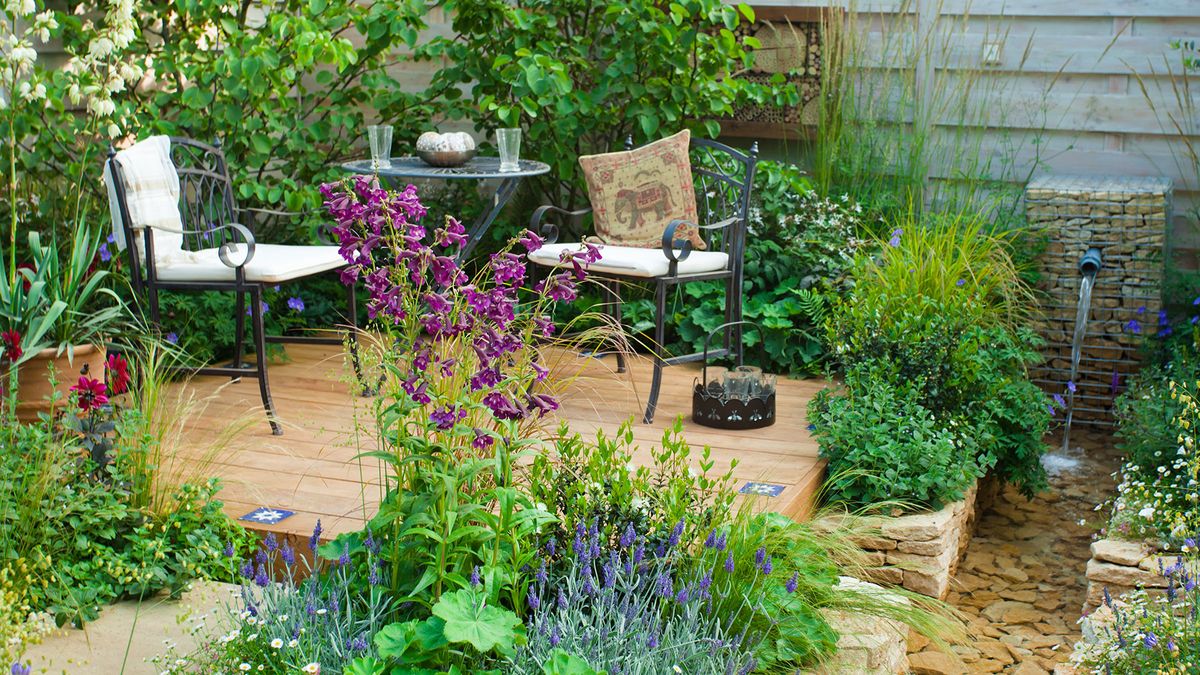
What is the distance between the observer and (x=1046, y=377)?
5.34 metres

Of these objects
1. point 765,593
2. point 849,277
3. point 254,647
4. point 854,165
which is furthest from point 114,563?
point 854,165

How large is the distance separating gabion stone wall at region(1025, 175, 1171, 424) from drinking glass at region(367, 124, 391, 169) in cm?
259

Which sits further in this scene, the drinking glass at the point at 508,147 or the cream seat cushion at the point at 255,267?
the drinking glass at the point at 508,147

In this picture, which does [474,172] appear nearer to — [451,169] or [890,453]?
[451,169]

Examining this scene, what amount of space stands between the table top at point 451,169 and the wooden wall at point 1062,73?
1.64 metres

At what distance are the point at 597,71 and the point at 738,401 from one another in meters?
2.04

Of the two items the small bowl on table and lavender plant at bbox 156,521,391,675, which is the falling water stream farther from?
lavender plant at bbox 156,521,391,675

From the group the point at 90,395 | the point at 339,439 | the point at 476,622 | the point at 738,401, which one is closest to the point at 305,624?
the point at 476,622

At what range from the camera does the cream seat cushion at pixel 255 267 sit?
163 inches

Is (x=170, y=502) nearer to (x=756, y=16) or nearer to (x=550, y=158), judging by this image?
(x=550, y=158)

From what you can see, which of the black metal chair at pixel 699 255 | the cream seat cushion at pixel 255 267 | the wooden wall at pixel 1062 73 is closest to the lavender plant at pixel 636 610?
the black metal chair at pixel 699 255

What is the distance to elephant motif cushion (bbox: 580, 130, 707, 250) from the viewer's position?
499 cm

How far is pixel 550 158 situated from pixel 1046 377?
91.4 inches

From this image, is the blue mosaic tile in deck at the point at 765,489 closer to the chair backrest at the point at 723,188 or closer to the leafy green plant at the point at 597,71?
the chair backrest at the point at 723,188
